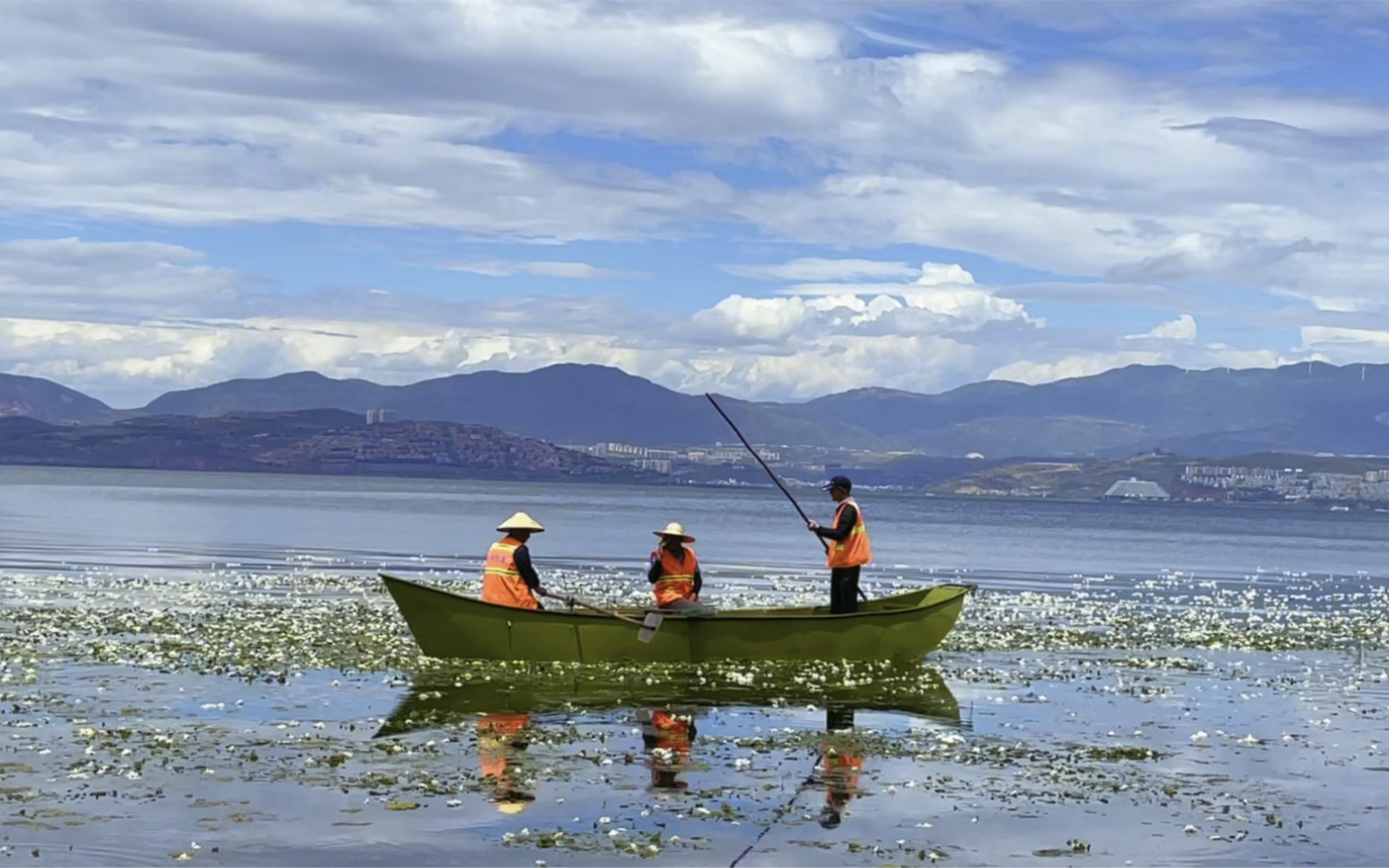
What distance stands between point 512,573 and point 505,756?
9.95m

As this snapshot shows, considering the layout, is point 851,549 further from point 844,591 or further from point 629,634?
point 629,634

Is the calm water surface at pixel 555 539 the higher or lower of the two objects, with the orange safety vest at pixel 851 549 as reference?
lower

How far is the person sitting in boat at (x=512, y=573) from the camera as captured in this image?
31219 mm

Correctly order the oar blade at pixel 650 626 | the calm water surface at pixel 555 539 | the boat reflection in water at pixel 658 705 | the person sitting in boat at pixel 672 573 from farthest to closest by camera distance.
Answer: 1. the calm water surface at pixel 555 539
2. the person sitting in boat at pixel 672 573
3. the oar blade at pixel 650 626
4. the boat reflection in water at pixel 658 705

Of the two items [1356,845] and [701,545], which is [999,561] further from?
[1356,845]

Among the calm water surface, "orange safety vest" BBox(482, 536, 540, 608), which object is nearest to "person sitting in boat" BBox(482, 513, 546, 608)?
"orange safety vest" BBox(482, 536, 540, 608)

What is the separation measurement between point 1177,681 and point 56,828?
71.7 ft

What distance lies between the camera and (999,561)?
91125mm

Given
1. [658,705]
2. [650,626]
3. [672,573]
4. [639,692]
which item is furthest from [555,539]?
[658,705]

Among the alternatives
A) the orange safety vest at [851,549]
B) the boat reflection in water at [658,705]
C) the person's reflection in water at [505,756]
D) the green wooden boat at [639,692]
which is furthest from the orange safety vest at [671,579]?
the person's reflection in water at [505,756]

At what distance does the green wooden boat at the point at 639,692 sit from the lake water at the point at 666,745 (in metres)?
0.11

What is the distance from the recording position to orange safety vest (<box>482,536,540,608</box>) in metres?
31.3

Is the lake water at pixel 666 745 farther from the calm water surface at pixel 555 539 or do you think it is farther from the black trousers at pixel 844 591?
the calm water surface at pixel 555 539

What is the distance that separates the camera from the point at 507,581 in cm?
3134
